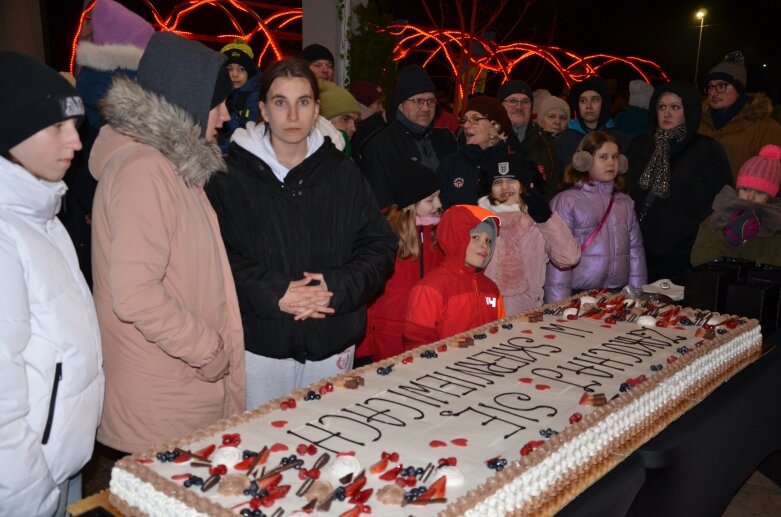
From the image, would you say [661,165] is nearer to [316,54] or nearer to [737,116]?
[737,116]

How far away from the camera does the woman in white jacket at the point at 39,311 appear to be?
1561 millimetres

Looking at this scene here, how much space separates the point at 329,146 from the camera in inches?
105

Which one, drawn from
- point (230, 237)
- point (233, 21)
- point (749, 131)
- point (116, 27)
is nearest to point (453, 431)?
A: point (230, 237)

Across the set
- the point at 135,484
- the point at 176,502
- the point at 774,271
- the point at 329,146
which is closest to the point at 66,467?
the point at 135,484

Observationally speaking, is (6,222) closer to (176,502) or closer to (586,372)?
(176,502)

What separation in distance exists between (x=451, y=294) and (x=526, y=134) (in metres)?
2.79

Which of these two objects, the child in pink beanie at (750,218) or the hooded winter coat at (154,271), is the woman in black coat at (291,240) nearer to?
the hooded winter coat at (154,271)

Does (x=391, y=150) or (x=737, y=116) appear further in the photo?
(x=737, y=116)

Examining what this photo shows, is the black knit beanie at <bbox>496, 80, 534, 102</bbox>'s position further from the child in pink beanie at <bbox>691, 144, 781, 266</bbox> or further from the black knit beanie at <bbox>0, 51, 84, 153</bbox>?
the black knit beanie at <bbox>0, 51, 84, 153</bbox>

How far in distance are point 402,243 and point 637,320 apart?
1.17 metres

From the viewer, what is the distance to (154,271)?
6.43ft

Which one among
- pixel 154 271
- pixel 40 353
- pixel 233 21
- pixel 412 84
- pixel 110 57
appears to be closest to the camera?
pixel 40 353

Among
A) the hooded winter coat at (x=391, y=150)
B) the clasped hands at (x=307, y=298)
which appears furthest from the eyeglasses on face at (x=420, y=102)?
the clasped hands at (x=307, y=298)

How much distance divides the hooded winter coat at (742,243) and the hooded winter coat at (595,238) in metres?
0.42
